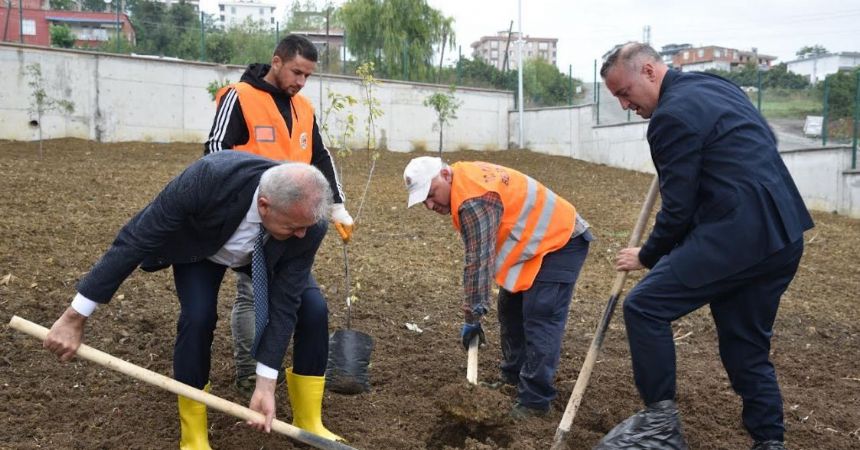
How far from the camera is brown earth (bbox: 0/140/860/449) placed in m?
3.73

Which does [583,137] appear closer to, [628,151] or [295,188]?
[628,151]

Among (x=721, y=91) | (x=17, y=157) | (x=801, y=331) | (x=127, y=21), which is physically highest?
(x=127, y=21)

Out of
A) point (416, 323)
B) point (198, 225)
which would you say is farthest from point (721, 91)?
point (416, 323)

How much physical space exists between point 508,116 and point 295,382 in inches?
698

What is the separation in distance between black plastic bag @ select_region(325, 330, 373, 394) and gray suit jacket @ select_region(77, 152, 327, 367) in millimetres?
857

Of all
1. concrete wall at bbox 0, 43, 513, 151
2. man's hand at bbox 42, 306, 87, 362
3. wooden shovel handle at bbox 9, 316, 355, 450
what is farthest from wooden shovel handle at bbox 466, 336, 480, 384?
concrete wall at bbox 0, 43, 513, 151

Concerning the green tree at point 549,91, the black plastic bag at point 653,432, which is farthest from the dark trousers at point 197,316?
the green tree at point 549,91

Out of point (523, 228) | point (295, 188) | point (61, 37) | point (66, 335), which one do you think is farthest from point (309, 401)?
point (61, 37)

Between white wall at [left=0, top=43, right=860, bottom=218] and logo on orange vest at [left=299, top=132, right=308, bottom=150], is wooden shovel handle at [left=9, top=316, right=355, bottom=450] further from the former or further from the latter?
white wall at [left=0, top=43, right=860, bottom=218]

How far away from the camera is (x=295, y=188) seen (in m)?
2.77

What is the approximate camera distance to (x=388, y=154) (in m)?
17.0

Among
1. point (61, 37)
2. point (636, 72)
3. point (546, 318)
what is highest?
point (61, 37)

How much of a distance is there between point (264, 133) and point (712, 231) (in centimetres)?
223

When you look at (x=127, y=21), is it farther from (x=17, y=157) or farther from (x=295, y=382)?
(x=295, y=382)
